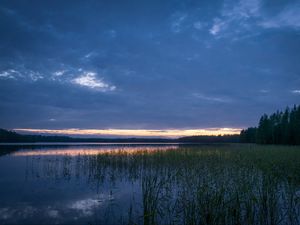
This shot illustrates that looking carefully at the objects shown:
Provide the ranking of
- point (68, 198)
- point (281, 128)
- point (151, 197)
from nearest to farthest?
point (151, 197)
point (68, 198)
point (281, 128)

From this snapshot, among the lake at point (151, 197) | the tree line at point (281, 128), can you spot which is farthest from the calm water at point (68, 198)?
the tree line at point (281, 128)

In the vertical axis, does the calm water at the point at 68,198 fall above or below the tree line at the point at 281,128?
below

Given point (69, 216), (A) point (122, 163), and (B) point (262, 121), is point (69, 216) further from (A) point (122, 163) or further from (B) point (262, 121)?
(B) point (262, 121)

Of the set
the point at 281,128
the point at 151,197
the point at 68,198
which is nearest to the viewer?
the point at 151,197

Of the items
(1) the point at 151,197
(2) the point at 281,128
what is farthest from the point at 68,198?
(2) the point at 281,128

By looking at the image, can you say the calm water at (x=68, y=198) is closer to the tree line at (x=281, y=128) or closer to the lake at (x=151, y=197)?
the lake at (x=151, y=197)

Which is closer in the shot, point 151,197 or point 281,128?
point 151,197

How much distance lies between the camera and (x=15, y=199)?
35.1 feet

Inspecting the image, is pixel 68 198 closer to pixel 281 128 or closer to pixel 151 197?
pixel 151 197

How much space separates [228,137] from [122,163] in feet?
454

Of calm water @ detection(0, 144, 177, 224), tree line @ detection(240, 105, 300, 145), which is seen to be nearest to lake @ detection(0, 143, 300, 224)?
calm water @ detection(0, 144, 177, 224)

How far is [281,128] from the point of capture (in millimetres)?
58281

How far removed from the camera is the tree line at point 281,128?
2064 inches

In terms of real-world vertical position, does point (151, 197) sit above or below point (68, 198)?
above
